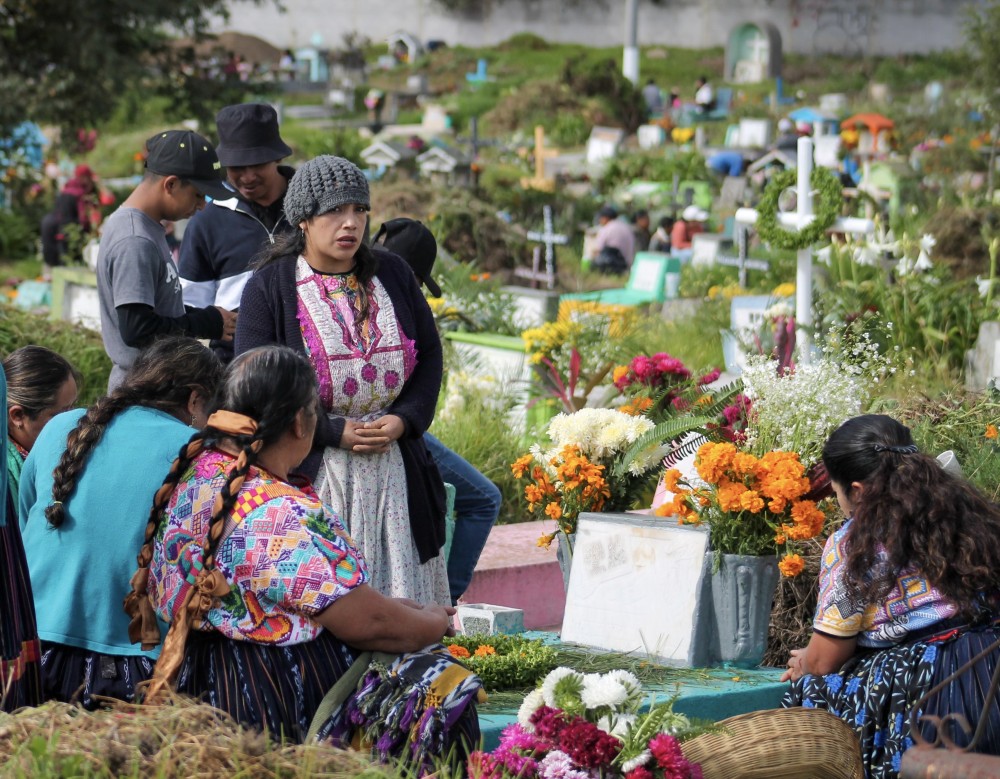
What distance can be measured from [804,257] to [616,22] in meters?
47.6

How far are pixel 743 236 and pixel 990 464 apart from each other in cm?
777

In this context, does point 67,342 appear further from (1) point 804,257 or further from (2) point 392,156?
A: (2) point 392,156

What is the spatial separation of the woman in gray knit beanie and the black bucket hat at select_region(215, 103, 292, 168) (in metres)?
0.67

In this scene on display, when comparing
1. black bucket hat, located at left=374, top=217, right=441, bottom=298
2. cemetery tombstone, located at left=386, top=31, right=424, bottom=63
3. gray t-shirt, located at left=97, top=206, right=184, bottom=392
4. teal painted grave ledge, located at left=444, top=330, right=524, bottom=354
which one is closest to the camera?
gray t-shirt, located at left=97, top=206, right=184, bottom=392

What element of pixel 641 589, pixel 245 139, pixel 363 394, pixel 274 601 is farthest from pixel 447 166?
pixel 274 601

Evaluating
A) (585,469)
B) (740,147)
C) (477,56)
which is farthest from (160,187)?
(477,56)

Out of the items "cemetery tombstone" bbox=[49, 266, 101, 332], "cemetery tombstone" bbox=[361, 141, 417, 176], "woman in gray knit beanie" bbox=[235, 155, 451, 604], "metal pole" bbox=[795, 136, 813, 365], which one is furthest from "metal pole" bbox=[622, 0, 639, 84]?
"woman in gray knit beanie" bbox=[235, 155, 451, 604]

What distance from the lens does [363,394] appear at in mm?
3924

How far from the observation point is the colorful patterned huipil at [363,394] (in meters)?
3.87

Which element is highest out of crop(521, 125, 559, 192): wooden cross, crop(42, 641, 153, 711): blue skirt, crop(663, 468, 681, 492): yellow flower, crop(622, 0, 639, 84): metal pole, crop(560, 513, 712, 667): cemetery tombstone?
crop(622, 0, 639, 84): metal pole

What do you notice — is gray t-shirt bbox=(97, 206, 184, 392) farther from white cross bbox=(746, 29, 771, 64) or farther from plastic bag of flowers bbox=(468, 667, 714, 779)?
white cross bbox=(746, 29, 771, 64)

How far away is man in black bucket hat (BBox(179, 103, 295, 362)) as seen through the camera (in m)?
4.54

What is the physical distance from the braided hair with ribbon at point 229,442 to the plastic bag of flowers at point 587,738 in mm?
645

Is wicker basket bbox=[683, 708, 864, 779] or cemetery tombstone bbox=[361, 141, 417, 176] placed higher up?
cemetery tombstone bbox=[361, 141, 417, 176]
